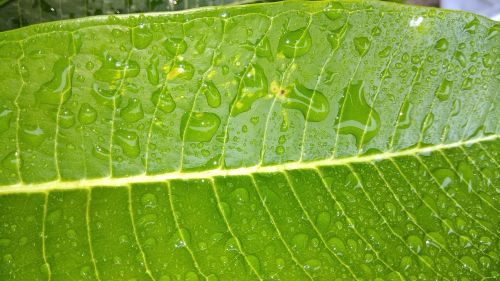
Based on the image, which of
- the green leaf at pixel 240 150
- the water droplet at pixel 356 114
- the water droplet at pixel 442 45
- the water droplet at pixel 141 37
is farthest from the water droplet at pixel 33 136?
the water droplet at pixel 442 45

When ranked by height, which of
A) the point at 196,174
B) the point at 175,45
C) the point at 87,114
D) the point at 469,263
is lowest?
the point at 469,263

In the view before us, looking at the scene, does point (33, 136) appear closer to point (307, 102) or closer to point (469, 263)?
point (307, 102)

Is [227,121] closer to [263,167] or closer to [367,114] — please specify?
[263,167]

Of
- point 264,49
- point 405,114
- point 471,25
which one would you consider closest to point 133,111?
point 264,49

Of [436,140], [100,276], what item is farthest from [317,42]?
[100,276]

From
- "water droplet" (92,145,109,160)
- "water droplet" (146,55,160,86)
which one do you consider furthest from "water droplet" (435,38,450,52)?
"water droplet" (92,145,109,160)

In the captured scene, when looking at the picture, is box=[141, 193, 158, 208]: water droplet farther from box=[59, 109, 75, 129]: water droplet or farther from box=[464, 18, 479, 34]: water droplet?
box=[464, 18, 479, 34]: water droplet
